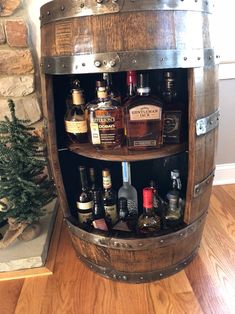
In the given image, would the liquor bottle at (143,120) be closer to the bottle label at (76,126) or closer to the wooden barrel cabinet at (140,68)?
the wooden barrel cabinet at (140,68)

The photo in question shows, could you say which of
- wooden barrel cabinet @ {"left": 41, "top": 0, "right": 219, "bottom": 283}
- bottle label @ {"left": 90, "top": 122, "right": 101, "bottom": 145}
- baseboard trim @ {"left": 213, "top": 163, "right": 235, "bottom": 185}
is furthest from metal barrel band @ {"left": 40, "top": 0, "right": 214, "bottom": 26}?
baseboard trim @ {"left": 213, "top": 163, "right": 235, "bottom": 185}

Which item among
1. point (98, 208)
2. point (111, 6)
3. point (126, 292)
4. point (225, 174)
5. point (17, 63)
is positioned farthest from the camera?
point (225, 174)

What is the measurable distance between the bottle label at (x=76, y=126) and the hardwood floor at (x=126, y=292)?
0.55 metres

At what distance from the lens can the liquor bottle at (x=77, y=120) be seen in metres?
0.93

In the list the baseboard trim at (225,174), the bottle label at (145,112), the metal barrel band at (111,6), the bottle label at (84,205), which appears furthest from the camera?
the baseboard trim at (225,174)

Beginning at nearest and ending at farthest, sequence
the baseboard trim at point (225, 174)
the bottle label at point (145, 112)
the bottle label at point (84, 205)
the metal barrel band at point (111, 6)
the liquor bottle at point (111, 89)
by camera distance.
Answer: the metal barrel band at point (111, 6) → the bottle label at point (145, 112) → the liquor bottle at point (111, 89) → the bottle label at point (84, 205) → the baseboard trim at point (225, 174)

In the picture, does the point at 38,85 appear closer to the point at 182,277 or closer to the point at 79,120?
the point at 79,120

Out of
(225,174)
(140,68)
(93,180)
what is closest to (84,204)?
(93,180)

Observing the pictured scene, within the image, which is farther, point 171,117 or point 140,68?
point 171,117

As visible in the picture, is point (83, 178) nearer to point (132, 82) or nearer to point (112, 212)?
point (112, 212)

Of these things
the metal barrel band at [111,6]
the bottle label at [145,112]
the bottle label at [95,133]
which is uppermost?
the metal barrel band at [111,6]

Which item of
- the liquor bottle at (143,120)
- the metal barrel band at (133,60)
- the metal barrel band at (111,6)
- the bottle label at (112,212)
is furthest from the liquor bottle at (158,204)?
the metal barrel band at (111,6)

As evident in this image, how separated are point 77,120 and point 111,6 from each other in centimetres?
38

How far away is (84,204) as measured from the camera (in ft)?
3.47
